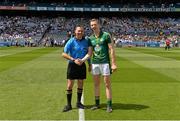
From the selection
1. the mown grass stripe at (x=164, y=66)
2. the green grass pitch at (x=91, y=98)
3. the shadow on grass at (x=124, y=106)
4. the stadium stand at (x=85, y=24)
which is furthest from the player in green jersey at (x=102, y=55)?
the stadium stand at (x=85, y=24)

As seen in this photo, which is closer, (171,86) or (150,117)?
(150,117)

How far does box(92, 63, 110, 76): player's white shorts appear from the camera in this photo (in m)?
10.1

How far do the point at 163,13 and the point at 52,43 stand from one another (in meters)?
33.0

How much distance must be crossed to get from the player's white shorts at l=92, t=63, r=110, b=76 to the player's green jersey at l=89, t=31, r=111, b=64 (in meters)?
0.09

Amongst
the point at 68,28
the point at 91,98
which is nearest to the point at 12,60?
the point at 91,98

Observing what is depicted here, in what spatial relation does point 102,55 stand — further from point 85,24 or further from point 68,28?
point 85,24

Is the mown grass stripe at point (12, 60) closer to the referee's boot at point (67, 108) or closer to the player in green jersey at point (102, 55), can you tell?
the referee's boot at point (67, 108)

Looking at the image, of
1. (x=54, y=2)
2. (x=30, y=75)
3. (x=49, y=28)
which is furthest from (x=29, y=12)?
(x=30, y=75)

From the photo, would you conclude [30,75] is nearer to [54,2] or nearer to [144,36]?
[144,36]

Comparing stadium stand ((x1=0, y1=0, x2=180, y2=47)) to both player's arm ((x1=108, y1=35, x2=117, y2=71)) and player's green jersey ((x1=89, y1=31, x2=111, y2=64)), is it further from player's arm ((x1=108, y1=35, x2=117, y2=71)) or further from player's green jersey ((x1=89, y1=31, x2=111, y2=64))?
player's arm ((x1=108, y1=35, x2=117, y2=71))

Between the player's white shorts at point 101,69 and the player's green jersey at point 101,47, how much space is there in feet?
0.31

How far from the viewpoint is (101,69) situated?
10.2 meters

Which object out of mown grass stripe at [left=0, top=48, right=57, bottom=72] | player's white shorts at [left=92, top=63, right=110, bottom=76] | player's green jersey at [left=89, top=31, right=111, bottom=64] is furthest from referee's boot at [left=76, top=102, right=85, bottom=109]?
mown grass stripe at [left=0, top=48, right=57, bottom=72]

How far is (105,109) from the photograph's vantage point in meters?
10.2
